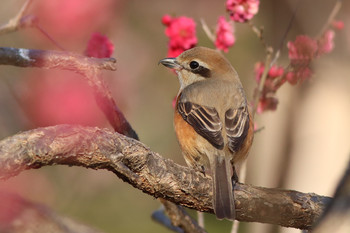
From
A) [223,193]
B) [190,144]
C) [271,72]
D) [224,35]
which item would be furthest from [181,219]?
[224,35]

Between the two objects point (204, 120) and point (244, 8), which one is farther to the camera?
point (204, 120)

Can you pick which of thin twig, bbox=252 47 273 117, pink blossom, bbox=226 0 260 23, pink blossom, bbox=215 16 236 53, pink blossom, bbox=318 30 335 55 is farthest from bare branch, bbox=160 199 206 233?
pink blossom, bbox=318 30 335 55

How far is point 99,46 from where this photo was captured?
4.22 meters

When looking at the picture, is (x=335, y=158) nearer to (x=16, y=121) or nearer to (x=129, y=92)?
(x=129, y=92)

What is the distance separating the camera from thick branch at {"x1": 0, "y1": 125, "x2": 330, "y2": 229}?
260cm

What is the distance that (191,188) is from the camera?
3268mm

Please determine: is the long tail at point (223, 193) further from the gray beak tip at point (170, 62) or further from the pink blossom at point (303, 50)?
the gray beak tip at point (170, 62)

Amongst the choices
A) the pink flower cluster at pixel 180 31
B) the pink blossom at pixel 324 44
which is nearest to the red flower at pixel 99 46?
the pink flower cluster at pixel 180 31

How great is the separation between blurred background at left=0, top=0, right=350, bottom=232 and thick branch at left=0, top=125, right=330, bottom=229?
1137 millimetres

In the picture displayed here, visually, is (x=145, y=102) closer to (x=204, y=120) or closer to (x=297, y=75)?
(x=204, y=120)

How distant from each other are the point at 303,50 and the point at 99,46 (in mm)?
1420

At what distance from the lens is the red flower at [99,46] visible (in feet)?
13.8

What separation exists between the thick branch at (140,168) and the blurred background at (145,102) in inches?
44.8

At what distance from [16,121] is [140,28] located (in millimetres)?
4616
